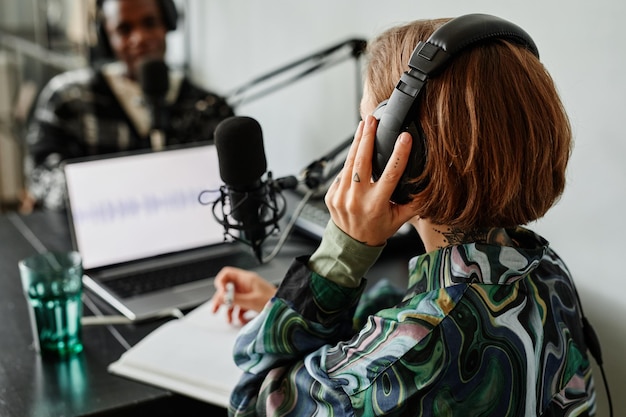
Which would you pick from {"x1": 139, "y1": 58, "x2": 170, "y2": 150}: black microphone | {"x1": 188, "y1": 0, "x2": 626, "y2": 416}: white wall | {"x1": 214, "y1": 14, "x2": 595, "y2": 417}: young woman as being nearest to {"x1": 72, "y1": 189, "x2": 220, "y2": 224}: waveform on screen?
{"x1": 139, "y1": 58, "x2": 170, "y2": 150}: black microphone

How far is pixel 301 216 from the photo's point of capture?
150 cm

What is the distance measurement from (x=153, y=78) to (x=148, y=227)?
386 mm

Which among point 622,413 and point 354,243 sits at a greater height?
point 354,243

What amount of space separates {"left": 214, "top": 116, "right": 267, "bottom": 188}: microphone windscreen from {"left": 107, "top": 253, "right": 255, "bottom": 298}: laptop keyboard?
49cm

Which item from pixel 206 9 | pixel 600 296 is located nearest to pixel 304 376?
pixel 600 296

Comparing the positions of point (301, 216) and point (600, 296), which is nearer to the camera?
point (600, 296)

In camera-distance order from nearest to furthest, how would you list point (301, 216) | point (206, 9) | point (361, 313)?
point (361, 313) < point (301, 216) < point (206, 9)

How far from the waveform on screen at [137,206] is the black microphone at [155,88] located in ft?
0.75

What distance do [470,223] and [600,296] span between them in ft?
1.44

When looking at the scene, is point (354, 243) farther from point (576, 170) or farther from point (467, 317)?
point (576, 170)

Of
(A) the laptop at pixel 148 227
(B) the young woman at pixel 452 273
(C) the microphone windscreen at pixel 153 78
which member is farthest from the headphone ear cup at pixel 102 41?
(B) the young woman at pixel 452 273

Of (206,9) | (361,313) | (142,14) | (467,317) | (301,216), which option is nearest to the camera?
(467,317)

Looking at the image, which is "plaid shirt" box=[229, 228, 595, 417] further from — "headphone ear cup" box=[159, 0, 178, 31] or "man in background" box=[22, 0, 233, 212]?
"headphone ear cup" box=[159, 0, 178, 31]

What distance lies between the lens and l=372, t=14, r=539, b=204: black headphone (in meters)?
0.73
